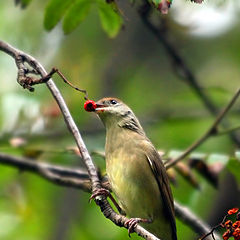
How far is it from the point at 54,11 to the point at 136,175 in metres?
1.49

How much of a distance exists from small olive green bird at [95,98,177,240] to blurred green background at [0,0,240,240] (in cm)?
66

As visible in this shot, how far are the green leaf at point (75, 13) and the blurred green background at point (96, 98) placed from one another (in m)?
1.48

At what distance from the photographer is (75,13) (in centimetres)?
456

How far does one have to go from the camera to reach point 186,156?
5375 millimetres

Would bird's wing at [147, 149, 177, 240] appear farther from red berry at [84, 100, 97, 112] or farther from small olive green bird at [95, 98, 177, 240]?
red berry at [84, 100, 97, 112]

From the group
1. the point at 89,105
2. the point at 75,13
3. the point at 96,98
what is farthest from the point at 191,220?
the point at 96,98

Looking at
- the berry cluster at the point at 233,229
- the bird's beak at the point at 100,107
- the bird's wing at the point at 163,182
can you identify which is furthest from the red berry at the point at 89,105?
the berry cluster at the point at 233,229

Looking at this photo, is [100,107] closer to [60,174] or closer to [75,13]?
[60,174]

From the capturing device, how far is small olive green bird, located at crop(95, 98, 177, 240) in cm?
520

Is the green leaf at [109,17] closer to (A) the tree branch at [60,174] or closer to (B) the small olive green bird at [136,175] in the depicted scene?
(B) the small olive green bird at [136,175]

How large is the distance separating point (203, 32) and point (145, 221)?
19.1 ft

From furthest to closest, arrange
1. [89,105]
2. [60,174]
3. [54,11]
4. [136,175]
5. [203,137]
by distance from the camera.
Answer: [60,174] → [203,137] → [136,175] → [89,105] → [54,11]

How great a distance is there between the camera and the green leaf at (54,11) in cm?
448

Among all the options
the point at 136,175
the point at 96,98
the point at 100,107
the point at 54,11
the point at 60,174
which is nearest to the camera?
the point at 54,11
